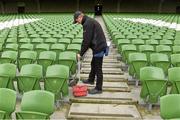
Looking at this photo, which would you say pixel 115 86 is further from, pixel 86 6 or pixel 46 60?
pixel 86 6

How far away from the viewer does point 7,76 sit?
830 centimetres

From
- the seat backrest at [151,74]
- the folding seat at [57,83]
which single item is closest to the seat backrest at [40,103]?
the folding seat at [57,83]

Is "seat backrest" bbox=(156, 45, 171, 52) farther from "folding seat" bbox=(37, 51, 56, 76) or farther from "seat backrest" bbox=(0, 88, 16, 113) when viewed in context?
"seat backrest" bbox=(0, 88, 16, 113)

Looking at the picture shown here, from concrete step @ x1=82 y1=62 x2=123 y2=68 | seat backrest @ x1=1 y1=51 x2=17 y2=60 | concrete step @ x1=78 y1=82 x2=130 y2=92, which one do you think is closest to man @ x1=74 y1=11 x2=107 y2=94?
concrete step @ x1=78 y1=82 x2=130 y2=92

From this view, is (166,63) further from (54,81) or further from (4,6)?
(4,6)

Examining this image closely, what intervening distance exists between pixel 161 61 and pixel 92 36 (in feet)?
8.38

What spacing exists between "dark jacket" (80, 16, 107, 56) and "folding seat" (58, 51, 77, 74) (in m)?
1.46

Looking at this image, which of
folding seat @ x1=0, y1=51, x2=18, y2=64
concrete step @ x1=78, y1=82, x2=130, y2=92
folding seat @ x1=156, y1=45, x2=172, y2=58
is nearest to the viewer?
concrete step @ x1=78, y1=82, x2=130, y2=92

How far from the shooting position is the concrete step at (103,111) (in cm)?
775

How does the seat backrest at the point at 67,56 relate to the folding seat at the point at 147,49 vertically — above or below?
above

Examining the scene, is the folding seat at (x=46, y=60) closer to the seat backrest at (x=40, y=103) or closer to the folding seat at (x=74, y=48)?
the folding seat at (x=74, y=48)

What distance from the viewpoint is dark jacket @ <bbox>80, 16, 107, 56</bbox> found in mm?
8789

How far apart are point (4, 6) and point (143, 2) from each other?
19.2 m

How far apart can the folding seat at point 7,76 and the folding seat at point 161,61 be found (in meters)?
4.16
